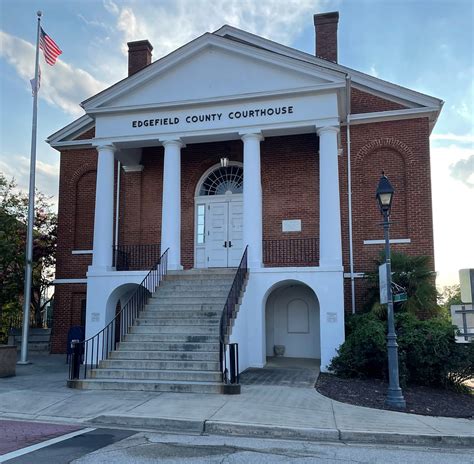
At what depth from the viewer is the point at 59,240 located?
752 inches

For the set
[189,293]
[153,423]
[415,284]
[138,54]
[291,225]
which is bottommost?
[153,423]

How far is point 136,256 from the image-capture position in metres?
18.0

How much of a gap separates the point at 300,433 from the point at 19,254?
1599cm

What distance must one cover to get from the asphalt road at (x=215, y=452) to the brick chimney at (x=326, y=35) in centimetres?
1482

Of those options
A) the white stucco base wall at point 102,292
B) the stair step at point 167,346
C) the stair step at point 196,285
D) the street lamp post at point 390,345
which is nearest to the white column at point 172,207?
the stair step at point 196,285

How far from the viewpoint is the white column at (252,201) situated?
14180 millimetres

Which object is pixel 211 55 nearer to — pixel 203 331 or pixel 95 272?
pixel 95 272

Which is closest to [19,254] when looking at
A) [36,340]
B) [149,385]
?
[36,340]

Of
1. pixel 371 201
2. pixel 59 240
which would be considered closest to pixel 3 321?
pixel 59 240

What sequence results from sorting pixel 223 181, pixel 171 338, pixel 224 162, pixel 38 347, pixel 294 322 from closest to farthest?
pixel 171 338 < pixel 294 322 < pixel 224 162 < pixel 223 181 < pixel 38 347

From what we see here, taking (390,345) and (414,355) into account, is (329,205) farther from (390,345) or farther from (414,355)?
(390,345)

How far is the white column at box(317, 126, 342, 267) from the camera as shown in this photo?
1369cm

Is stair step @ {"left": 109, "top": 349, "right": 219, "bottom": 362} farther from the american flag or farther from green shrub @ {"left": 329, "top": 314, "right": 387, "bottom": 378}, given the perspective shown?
the american flag

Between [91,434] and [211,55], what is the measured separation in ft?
38.3
